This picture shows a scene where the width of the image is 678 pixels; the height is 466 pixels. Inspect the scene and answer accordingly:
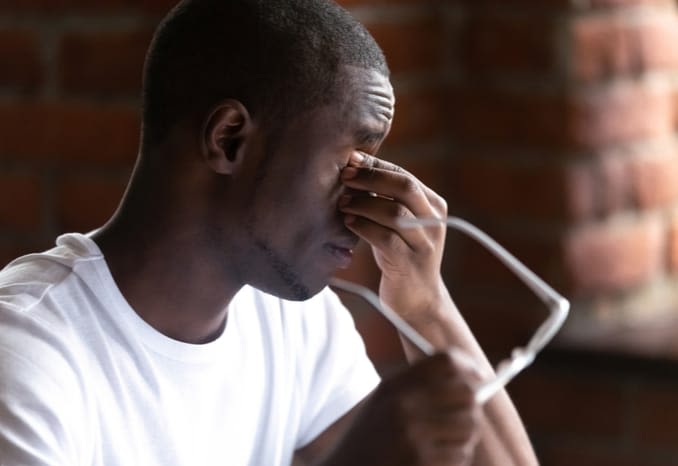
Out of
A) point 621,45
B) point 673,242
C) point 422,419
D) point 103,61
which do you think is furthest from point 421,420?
point 673,242

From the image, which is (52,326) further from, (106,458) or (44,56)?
(44,56)

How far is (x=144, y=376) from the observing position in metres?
1.19

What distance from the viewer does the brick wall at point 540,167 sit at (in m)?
1.84

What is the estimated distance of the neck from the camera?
119 centimetres

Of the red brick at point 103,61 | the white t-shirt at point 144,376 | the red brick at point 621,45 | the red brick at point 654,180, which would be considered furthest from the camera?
the red brick at point 654,180

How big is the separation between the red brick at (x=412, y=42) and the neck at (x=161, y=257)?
0.70 m

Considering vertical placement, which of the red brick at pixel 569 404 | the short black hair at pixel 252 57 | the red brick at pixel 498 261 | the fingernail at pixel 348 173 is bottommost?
the red brick at pixel 569 404

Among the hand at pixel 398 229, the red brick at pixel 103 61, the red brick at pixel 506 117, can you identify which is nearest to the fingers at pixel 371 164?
the hand at pixel 398 229

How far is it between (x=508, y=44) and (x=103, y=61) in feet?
1.95

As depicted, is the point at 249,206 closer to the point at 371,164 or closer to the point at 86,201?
the point at 371,164

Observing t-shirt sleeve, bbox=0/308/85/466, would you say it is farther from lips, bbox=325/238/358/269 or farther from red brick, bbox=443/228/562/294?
red brick, bbox=443/228/562/294

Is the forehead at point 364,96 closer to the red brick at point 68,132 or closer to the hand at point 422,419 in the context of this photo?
the hand at point 422,419

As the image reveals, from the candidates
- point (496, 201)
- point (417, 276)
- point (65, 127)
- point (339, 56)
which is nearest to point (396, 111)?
point (496, 201)

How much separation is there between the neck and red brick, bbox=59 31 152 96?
0.52 meters
